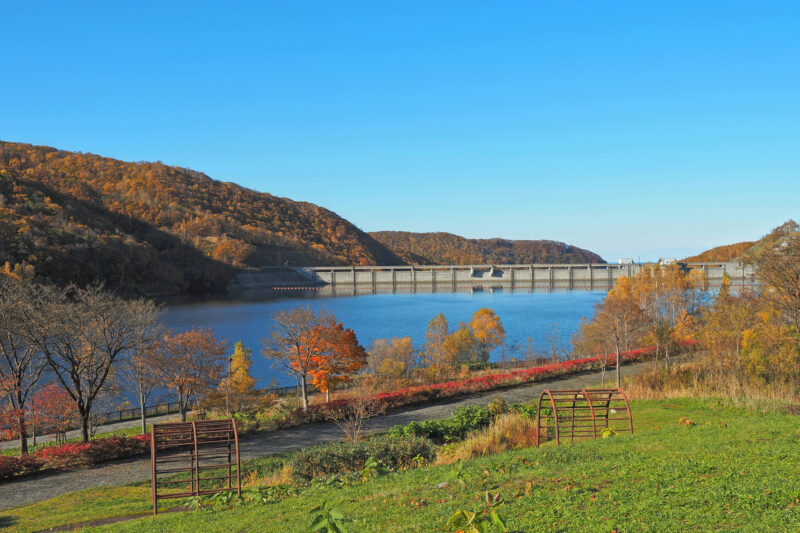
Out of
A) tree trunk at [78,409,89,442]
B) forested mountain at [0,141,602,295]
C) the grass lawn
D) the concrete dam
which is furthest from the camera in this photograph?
the concrete dam

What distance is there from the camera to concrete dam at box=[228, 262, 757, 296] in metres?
119

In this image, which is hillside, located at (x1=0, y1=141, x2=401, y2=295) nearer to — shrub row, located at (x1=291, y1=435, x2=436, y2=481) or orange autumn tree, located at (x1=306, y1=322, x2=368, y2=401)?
orange autumn tree, located at (x1=306, y1=322, x2=368, y2=401)

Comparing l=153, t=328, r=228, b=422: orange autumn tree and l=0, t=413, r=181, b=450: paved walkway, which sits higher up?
l=153, t=328, r=228, b=422: orange autumn tree

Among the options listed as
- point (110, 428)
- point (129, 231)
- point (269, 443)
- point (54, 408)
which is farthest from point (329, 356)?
point (129, 231)

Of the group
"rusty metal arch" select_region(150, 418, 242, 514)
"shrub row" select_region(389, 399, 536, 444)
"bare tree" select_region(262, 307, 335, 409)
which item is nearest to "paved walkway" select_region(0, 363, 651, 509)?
"rusty metal arch" select_region(150, 418, 242, 514)

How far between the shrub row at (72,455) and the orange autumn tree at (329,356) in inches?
364

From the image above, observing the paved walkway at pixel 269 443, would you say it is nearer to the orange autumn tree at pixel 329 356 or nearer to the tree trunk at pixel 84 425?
the tree trunk at pixel 84 425

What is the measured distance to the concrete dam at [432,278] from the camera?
119188mm

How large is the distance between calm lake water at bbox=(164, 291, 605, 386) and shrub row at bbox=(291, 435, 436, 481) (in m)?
24.6

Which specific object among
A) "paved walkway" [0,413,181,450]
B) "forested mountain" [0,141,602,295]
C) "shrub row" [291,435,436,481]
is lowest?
"paved walkway" [0,413,181,450]

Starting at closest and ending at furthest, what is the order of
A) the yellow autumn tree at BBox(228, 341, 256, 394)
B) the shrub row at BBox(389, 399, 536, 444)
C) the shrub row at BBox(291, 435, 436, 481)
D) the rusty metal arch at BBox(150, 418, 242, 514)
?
the rusty metal arch at BBox(150, 418, 242, 514) → the shrub row at BBox(291, 435, 436, 481) → the shrub row at BBox(389, 399, 536, 444) → the yellow autumn tree at BBox(228, 341, 256, 394)

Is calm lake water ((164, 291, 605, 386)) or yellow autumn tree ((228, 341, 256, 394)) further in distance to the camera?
calm lake water ((164, 291, 605, 386))

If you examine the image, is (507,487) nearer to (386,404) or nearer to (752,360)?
(386,404)

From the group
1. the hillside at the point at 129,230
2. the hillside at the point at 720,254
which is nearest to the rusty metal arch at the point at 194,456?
the hillside at the point at 129,230
